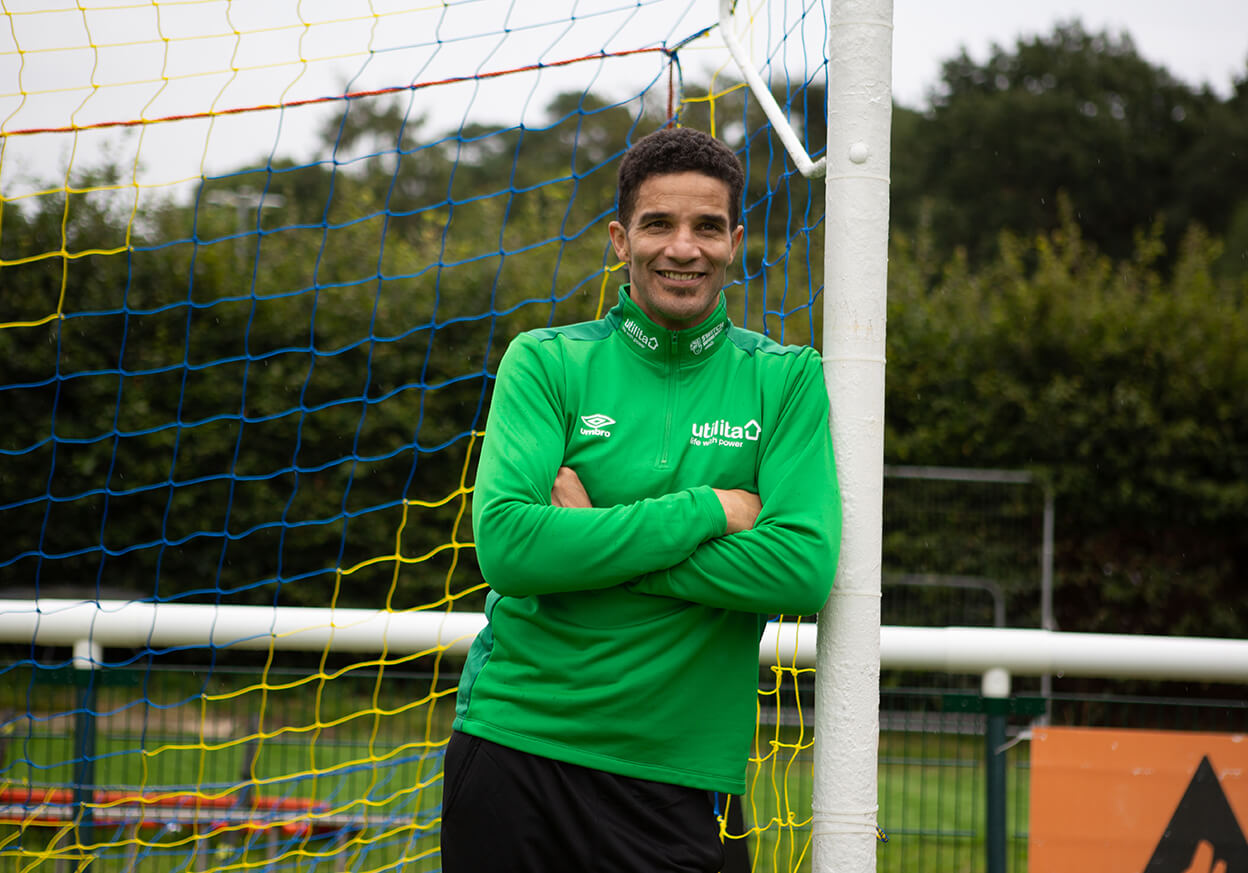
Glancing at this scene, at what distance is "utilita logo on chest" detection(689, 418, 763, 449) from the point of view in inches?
74.8

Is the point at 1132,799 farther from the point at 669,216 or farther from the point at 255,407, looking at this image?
the point at 255,407

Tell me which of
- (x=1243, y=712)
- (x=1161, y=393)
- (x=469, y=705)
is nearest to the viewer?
(x=469, y=705)

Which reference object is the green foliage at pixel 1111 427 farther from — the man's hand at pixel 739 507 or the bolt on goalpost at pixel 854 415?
the man's hand at pixel 739 507

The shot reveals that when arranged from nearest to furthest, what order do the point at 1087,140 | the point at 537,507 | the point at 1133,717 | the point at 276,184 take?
1. the point at 537,507
2. the point at 1133,717
3. the point at 276,184
4. the point at 1087,140

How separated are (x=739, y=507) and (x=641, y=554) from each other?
0.72 ft

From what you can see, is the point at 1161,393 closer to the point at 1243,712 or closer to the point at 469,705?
the point at 1243,712

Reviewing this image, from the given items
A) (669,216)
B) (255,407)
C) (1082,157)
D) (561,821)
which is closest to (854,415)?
(669,216)

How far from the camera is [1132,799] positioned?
3121 millimetres

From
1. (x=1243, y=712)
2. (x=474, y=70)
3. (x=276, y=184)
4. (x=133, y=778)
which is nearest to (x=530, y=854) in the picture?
(x=474, y=70)

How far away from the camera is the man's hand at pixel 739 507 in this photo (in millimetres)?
1826

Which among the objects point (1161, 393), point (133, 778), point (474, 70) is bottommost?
point (133, 778)

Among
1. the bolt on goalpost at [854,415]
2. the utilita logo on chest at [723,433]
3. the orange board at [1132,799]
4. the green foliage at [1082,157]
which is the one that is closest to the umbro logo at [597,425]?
the utilita logo on chest at [723,433]

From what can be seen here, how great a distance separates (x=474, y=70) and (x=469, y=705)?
2.15 m

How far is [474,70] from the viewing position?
10.9ft
